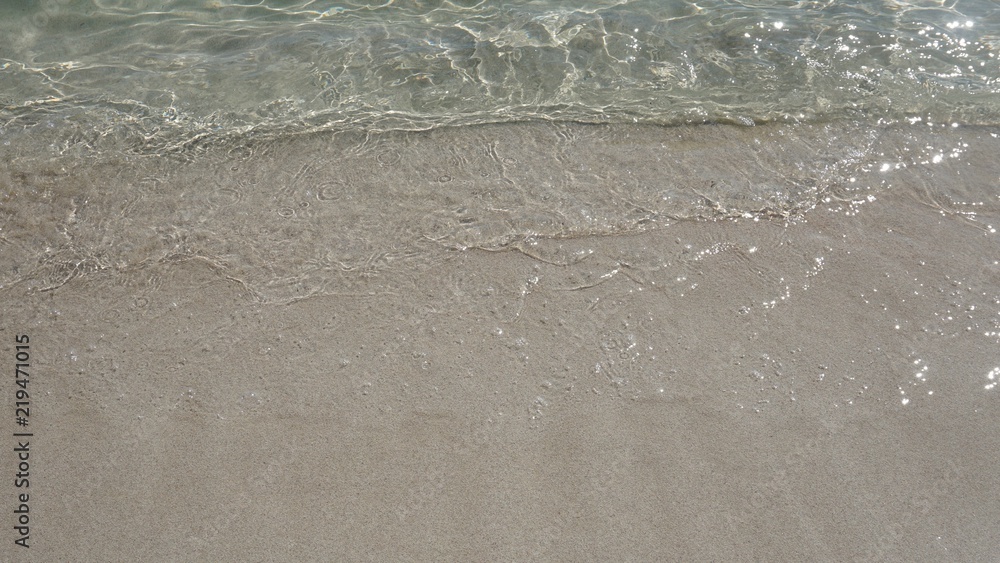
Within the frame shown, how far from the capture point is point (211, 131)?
4445 mm

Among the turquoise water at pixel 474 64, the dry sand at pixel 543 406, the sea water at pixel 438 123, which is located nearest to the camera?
the dry sand at pixel 543 406

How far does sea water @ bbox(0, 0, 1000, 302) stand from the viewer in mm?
3727

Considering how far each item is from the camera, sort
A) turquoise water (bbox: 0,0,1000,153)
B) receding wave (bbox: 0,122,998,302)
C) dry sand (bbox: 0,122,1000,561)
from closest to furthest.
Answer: dry sand (bbox: 0,122,1000,561)
receding wave (bbox: 0,122,998,302)
turquoise water (bbox: 0,0,1000,153)

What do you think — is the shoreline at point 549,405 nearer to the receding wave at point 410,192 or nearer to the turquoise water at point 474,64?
the receding wave at point 410,192

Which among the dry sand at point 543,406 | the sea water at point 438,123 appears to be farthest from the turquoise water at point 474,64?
the dry sand at point 543,406

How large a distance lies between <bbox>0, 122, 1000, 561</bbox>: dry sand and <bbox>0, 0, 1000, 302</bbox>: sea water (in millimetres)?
264

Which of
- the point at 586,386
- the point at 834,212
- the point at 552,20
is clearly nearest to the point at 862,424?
the point at 586,386

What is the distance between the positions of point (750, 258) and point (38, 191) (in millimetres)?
3697

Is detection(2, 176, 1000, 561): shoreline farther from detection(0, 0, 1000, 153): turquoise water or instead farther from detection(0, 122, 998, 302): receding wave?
detection(0, 0, 1000, 153): turquoise water

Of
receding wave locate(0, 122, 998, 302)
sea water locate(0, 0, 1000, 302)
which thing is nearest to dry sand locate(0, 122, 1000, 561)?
receding wave locate(0, 122, 998, 302)

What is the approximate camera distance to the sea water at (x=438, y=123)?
12.2ft

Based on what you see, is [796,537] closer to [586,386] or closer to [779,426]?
[779,426]

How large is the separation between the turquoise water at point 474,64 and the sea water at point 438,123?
0.02 meters

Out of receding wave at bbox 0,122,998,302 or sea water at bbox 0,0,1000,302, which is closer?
receding wave at bbox 0,122,998,302
